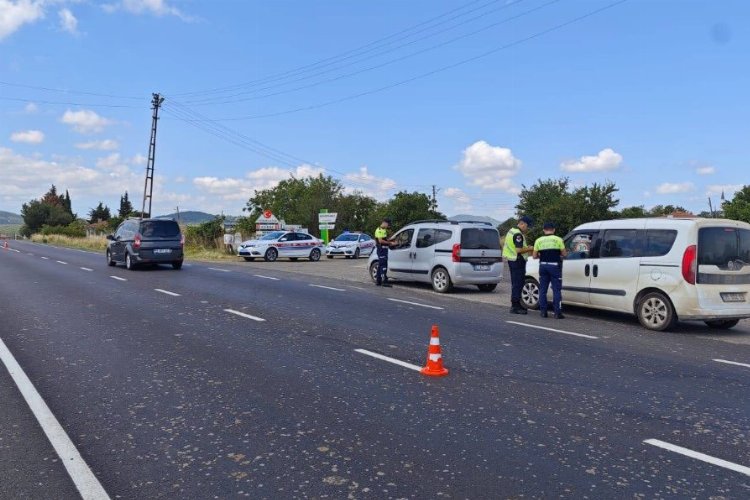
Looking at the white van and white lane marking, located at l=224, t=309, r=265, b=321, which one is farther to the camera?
white lane marking, located at l=224, t=309, r=265, b=321

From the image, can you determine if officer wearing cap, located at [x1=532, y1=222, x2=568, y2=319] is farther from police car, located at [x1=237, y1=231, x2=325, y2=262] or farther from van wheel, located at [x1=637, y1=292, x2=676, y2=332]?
police car, located at [x1=237, y1=231, x2=325, y2=262]

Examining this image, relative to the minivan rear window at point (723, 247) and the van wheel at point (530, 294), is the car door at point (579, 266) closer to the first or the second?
the van wheel at point (530, 294)

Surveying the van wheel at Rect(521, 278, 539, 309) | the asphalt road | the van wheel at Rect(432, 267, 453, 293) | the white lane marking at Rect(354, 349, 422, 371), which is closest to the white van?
the asphalt road

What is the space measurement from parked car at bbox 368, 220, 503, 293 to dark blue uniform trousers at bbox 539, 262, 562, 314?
13.2ft

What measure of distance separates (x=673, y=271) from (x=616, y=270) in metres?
1.06

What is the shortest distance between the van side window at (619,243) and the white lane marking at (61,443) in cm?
901

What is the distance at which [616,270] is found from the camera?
34.7 feet

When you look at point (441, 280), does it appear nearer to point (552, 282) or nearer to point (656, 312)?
point (552, 282)

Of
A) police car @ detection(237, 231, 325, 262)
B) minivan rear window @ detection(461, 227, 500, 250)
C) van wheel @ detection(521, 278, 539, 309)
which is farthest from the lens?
police car @ detection(237, 231, 325, 262)

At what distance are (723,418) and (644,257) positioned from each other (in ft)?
17.9

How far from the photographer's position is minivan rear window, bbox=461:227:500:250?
15.1m

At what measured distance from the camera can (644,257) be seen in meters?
10.2

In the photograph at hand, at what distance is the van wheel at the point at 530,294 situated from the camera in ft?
39.9

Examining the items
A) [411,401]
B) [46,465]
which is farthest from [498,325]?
[46,465]
